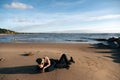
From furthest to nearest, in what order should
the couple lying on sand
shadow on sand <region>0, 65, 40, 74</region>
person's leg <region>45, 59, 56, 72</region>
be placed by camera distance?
shadow on sand <region>0, 65, 40, 74</region>, person's leg <region>45, 59, 56, 72</region>, the couple lying on sand

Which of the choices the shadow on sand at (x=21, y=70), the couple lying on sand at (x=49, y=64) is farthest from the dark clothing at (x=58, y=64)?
the shadow on sand at (x=21, y=70)

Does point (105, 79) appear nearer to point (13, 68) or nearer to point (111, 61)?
point (111, 61)

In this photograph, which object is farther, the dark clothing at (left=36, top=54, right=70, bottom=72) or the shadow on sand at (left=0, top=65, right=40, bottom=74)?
the shadow on sand at (left=0, top=65, right=40, bottom=74)

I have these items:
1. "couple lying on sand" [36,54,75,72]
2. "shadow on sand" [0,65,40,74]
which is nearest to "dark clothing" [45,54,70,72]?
"couple lying on sand" [36,54,75,72]

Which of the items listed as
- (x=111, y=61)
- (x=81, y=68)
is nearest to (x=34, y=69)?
(x=81, y=68)

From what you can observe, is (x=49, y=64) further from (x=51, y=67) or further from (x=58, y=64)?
(x=58, y=64)

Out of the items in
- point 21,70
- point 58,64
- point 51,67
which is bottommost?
point 21,70

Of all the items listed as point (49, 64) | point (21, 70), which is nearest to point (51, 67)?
point (49, 64)

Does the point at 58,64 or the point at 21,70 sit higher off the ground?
the point at 58,64

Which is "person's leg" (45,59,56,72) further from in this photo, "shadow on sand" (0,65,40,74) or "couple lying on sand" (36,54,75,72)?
"shadow on sand" (0,65,40,74)

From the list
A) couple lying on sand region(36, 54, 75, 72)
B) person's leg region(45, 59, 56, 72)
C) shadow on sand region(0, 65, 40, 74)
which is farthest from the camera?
shadow on sand region(0, 65, 40, 74)

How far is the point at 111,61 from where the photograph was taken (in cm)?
1753

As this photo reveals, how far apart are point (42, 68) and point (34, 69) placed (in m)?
0.95

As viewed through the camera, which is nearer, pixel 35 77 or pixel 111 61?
pixel 35 77
